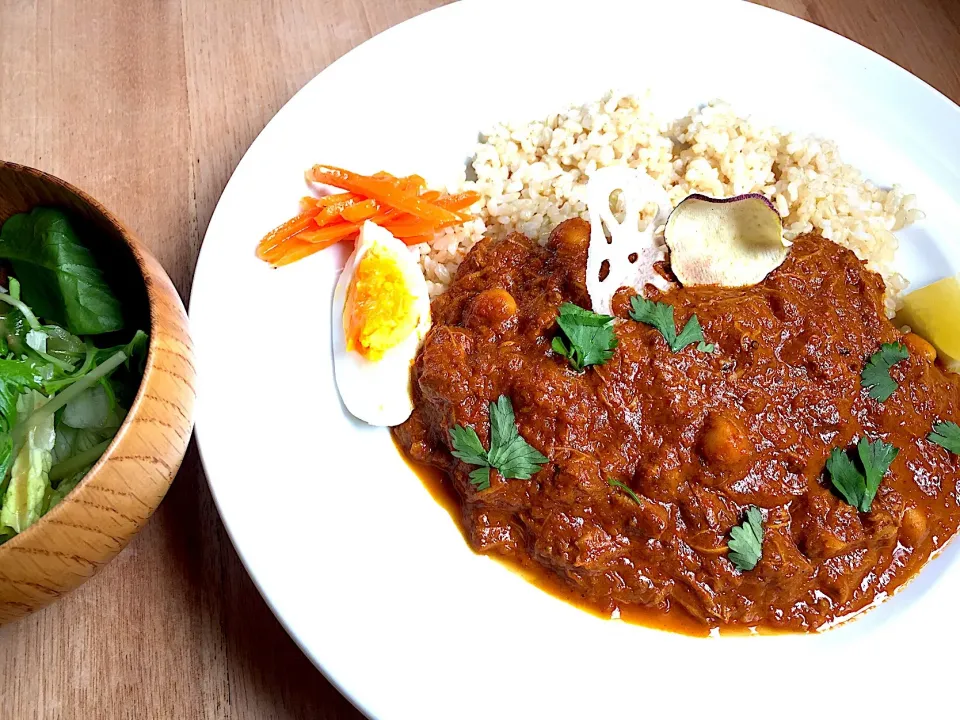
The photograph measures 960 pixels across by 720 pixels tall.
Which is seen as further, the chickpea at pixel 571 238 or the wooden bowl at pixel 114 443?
the chickpea at pixel 571 238

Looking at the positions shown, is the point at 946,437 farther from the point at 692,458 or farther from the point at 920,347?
the point at 692,458

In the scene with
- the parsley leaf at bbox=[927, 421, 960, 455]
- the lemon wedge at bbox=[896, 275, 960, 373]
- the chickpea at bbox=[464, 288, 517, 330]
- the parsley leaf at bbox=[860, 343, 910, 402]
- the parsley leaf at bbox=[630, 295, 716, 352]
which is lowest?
the chickpea at bbox=[464, 288, 517, 330]

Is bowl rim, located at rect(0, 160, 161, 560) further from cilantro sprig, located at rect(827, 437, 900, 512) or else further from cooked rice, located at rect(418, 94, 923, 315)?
cilantro sprig, located at rect(827, 437, 900, 512)

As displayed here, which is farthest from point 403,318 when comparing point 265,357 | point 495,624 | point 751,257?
point 751,257

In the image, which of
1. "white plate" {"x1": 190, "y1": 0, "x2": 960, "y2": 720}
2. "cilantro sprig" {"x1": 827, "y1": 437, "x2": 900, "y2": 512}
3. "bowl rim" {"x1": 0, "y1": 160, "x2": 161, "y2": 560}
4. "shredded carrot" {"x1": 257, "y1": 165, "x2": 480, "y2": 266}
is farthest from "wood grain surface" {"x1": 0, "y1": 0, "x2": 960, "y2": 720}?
"cilantro sprig" {"x1": 827, "y1": 437, "x2": 900, "y2": 512}

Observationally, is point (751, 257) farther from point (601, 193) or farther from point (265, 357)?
point (265, 357)

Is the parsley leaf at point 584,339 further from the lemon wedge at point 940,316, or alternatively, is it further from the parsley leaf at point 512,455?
the lemon wedge at point 940,316

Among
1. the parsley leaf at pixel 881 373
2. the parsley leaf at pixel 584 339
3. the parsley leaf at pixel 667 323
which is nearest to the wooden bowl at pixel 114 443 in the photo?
the parsley leaf at pixel 584 339
